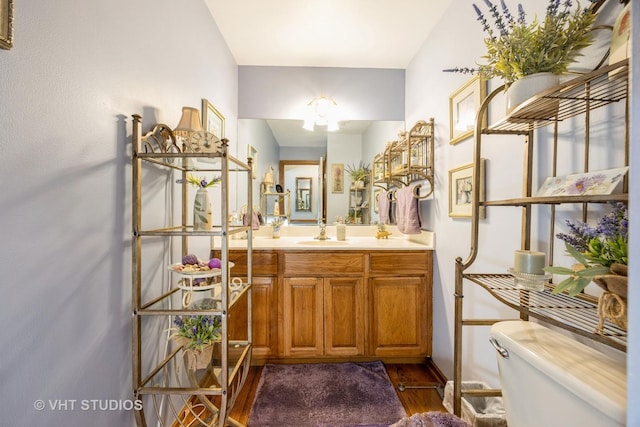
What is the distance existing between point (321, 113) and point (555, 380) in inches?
86.9

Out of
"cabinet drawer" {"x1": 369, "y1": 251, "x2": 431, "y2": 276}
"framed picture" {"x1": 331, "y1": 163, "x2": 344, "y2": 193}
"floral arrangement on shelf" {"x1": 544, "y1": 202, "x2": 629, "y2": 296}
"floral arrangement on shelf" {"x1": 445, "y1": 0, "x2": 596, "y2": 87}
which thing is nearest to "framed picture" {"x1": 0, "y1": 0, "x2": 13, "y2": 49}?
"floral arrangement on shelf" {"x1": 445, "y1": 0, "x2": 596, "y2": 87}

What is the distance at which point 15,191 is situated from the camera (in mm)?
632

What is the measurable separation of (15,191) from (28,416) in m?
0.55

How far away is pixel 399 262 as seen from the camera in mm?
1953

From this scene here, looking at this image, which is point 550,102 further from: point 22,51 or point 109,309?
point 109,309

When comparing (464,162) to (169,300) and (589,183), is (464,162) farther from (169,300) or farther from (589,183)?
(169,300)

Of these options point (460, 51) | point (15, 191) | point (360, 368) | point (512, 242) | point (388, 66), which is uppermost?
point (388, 66)

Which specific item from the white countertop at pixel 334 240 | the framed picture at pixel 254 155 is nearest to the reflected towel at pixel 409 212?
the white countertop at pixel 334 240

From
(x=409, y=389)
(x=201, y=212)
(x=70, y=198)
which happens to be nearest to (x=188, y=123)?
(x=201, y=212)

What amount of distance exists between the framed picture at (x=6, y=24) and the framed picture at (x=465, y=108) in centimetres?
165

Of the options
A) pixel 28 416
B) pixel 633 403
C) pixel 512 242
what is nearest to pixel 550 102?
pixel 512 242

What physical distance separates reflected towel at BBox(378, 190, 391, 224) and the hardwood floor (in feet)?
3.58

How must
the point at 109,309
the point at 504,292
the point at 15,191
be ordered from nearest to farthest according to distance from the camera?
the point at 15,191 → the point at 109,309 → the point at 504,292

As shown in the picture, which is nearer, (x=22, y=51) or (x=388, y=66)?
(x=22, y=51)
